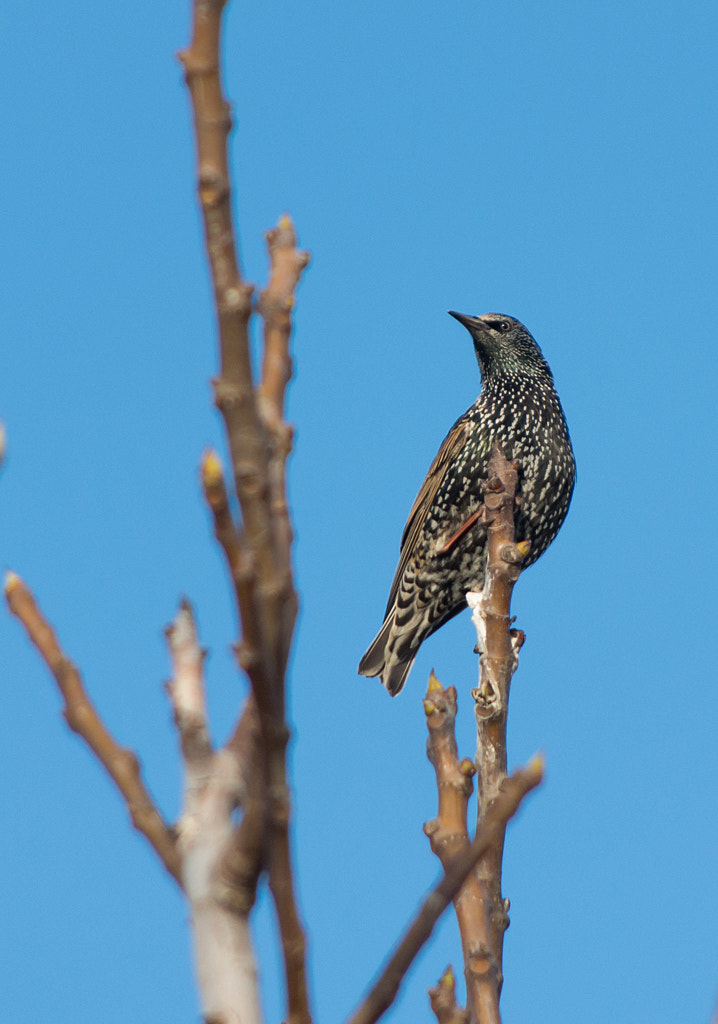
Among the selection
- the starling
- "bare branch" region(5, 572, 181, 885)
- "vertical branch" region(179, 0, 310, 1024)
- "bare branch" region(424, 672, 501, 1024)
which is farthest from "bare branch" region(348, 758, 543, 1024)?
the starling

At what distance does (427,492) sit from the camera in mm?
7180

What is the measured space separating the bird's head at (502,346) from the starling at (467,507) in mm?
63

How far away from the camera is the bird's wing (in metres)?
7.03

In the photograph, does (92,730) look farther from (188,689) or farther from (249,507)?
(249,507)

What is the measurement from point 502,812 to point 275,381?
430 millimetres

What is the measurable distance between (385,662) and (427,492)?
1052 mm

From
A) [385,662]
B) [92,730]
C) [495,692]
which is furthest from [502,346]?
[92,730]

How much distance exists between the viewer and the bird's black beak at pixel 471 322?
25.9ft

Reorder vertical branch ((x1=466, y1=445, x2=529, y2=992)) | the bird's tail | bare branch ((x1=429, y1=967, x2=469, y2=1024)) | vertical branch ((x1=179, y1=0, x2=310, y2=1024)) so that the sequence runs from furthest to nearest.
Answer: the bird's tail → vertical branch ((x1=466, y1=445, x2=529, y2=992)) → bare branch ((x1=429, y1=967, x2=469, y2=1024)) → vertical branch ((x1=179, y1=0, x2=310, y2=1024))

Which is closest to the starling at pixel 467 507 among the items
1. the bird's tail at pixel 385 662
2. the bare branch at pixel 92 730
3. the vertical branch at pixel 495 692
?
the bird's tail at pixel 385 662

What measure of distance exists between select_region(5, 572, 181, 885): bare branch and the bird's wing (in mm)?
5902

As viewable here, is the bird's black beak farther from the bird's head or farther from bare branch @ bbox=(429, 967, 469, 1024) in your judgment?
bare branch @ bbox=(429, 967, 469, 1024)

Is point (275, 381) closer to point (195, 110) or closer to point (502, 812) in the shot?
point (195, 110)

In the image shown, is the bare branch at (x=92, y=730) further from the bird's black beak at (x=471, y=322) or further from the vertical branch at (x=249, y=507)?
the bird's black beak at (x=471, y=322)
